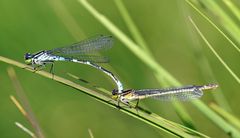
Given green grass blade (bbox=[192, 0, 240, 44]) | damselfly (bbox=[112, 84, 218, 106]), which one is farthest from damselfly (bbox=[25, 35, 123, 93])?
green grass blade (bbox=[192, 0, 240, 44])

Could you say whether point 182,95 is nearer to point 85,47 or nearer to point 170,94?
point 170,94

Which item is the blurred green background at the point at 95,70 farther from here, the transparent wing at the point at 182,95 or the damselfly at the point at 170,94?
the transparent wing at the point at 182,95

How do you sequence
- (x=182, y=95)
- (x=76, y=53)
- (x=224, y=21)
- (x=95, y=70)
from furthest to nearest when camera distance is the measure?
(x=95, y=70) < (x=76, y=53) < (x=182, y=95) < (x=224, y=21)

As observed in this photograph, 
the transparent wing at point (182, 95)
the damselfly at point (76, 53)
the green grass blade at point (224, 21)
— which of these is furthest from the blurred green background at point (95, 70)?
the green grass blade at point (224, 21)

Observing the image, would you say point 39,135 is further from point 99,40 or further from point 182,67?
point 182,67

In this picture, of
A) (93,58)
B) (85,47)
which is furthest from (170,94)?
(85,47)

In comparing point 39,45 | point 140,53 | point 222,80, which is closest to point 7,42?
point 39,45
